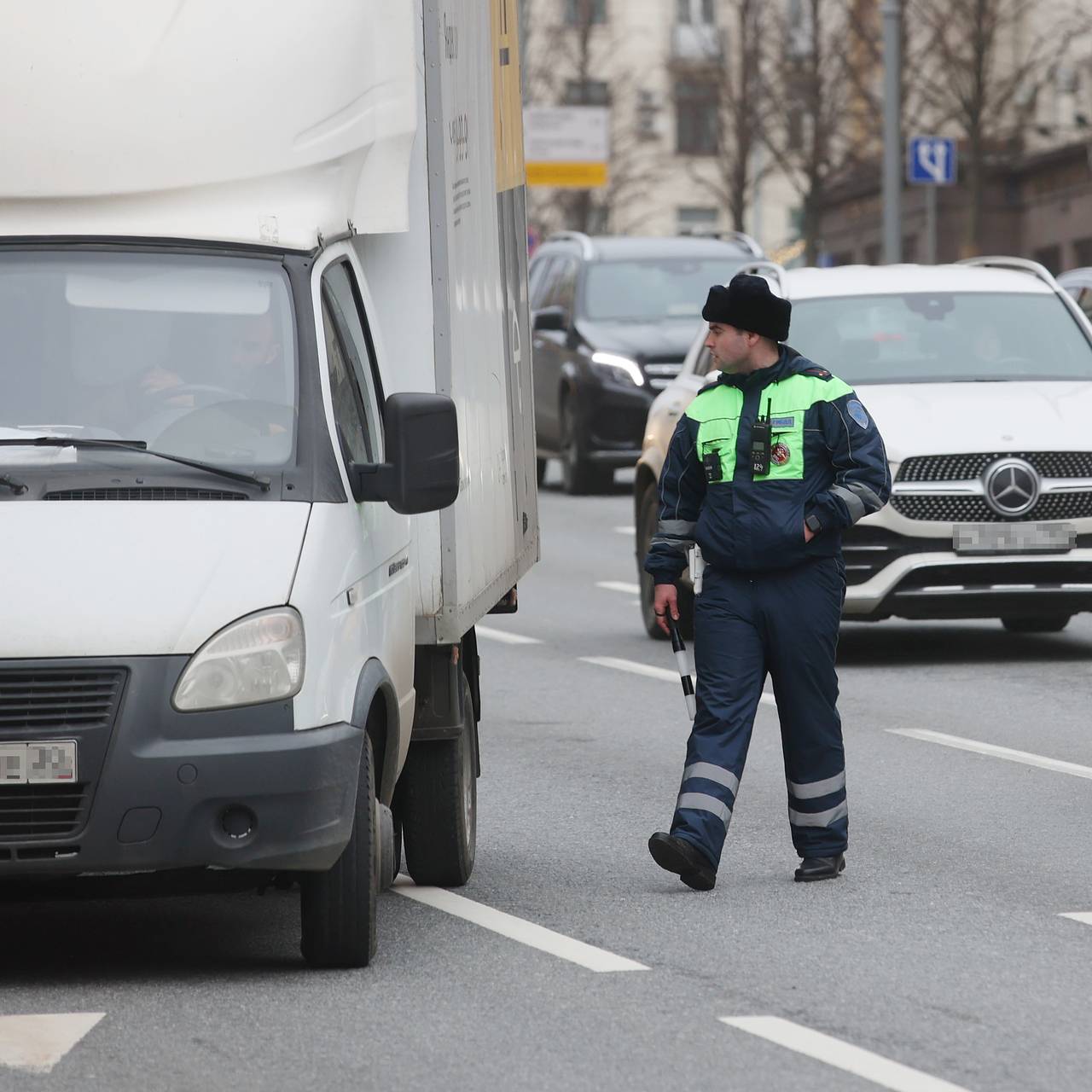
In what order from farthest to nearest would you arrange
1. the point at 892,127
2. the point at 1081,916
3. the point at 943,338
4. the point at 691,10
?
the point at 691,10
the point at 892,127
the point at 943,338
the point at 1081,916

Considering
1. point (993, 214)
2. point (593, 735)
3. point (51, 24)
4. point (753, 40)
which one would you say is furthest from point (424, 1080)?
point (753, 40)

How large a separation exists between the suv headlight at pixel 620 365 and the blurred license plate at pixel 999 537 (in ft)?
38.9

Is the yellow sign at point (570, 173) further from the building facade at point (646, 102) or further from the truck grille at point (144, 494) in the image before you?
the truck grille at point (144, 494)

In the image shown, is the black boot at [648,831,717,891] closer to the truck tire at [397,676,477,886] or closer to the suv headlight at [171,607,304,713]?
the truck tire at [397,676,477,886]

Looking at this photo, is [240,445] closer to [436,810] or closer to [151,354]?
[151,354]

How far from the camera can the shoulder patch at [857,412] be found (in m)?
8.28

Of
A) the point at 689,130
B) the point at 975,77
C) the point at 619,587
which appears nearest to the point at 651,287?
the point at 619,587

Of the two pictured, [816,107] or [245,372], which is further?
[816,107]

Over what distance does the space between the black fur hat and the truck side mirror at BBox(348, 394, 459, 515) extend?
1431 millimetres

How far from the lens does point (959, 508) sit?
1353cm

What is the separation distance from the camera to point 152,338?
711cm

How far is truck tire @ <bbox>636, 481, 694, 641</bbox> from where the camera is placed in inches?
594

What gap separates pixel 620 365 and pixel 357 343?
704 inches

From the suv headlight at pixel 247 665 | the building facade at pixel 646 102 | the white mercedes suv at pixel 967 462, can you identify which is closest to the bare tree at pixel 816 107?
the building facade at pixel 646 102
